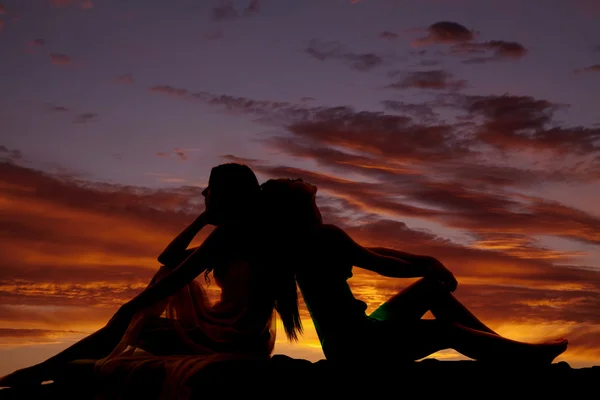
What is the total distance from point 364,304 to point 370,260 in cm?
44

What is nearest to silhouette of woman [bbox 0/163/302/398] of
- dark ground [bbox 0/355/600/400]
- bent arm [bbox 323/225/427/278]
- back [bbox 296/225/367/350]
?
back [bbox 296/225/367/350]

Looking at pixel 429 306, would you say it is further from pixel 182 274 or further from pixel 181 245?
pixel 181 245

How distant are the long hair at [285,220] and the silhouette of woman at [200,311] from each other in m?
0.02

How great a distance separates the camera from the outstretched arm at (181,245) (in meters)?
7.80

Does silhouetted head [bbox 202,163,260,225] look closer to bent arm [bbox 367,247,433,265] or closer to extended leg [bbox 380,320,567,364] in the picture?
bent arm [bbox 367,247,433,265]

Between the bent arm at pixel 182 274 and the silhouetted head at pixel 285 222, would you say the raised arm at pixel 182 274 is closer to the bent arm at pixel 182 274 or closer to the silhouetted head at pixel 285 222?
the bent arm at pixel 182 274

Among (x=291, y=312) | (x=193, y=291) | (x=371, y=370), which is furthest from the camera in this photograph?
(x=193, y=291)

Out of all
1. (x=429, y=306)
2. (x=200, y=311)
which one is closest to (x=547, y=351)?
(x=429, y=306)

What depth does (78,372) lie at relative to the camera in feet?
23.9

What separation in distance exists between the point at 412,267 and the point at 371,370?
37.1 inches

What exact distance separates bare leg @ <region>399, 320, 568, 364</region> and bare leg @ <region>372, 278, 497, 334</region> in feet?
0.31

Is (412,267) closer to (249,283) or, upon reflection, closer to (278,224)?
(278,224)

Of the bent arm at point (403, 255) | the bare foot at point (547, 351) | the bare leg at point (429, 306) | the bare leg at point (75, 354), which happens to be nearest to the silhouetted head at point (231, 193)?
the bent arm at point (403, 255)

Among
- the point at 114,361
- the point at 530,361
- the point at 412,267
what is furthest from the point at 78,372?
the point at 530,361
